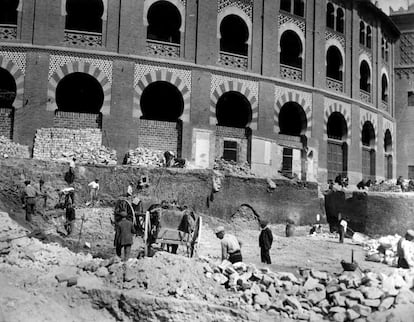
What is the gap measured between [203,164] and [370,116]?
12.5 m

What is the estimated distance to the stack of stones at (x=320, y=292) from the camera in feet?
33.1

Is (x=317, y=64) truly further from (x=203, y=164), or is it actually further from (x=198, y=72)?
(x=203, y=164)

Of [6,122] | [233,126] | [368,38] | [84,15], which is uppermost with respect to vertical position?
[368,38]

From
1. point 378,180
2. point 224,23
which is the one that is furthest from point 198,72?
point 378,180

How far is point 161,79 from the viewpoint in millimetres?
22703

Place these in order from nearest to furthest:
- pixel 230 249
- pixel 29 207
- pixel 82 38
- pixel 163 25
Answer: pixel 230 249
pixel 29 207
pixel 82 38
pixel 163 25

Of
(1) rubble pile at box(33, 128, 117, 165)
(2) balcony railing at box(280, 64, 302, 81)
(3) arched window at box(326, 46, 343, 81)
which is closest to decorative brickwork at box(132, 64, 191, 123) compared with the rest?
(1) rubble pile at box(33, 128, 117, 165)

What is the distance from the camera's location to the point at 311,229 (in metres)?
20.4

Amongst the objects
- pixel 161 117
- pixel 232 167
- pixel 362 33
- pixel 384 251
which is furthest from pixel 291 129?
pixel 384 251

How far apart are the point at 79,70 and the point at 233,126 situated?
8.19 metres

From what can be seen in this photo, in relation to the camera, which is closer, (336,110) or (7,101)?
(7,101)

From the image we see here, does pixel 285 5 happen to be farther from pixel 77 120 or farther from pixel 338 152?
pixel 77 120

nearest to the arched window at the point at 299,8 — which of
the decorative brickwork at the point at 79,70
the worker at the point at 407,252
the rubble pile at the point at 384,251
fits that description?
the decorative brickwork at the point at 79,70

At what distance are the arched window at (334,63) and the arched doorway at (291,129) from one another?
3.85 metres
